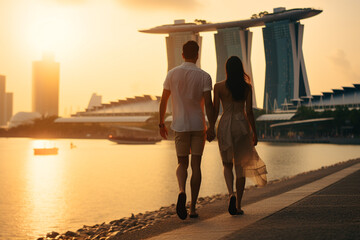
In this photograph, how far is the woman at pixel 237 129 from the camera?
31.2ft

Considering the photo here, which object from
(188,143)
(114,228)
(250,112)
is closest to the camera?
(188,143)

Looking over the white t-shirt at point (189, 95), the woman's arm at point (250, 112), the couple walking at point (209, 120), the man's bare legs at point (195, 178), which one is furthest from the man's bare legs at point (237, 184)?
the white t-shirt at point (189, 95)

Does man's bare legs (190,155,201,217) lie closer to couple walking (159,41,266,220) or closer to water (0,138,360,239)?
couple walking (159,41,266,220)

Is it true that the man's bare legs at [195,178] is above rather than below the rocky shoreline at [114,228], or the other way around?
above

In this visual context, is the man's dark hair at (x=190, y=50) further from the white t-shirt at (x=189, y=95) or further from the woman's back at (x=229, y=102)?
the woman's back at (x=229, y=102)

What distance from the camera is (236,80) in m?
9.53

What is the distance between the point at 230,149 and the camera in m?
9.52

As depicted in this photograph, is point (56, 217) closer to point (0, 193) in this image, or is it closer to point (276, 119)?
A: point (0, 193)

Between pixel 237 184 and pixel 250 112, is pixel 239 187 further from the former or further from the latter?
pixel 250 112

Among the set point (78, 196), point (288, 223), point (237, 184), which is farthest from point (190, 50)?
point (78, 196)

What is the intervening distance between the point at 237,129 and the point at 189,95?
104 cm

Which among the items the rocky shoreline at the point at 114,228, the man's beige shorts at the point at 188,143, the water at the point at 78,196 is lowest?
the water at the point at 78,196

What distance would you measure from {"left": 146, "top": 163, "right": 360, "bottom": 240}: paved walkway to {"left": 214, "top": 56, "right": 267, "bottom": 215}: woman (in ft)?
2.41

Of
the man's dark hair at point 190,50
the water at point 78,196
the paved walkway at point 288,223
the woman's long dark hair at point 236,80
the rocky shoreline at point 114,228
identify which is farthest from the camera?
the water at point 78,196
